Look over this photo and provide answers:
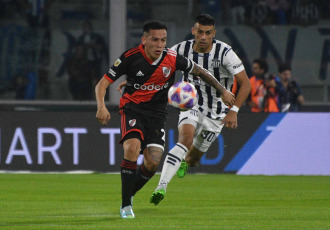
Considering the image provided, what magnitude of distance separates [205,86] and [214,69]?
0.83ft

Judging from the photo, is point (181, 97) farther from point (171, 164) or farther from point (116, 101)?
point (116, 101)

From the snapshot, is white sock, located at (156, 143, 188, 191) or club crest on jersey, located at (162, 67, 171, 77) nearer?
club crest on jersey, located at (162, 67, 171, 77)

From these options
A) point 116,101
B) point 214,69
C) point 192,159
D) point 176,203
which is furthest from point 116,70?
point 116,101

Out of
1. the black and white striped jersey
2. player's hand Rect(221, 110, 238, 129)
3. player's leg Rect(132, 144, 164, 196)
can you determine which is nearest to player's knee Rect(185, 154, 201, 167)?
the black and white striped jersey

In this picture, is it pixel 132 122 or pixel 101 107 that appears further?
pixel 132 122

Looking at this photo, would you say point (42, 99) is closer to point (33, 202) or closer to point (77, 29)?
point (77, 29)

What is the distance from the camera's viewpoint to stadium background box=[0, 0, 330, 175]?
1291 cm

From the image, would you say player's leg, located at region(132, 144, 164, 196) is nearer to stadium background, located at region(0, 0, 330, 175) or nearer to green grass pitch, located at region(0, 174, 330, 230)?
green grass pitch, located at region(0, 174, 330, 230)

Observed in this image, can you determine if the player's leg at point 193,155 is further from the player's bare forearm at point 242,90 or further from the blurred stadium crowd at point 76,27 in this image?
the blurred stadium crowd at point 76,27

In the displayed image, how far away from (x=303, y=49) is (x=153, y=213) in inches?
386

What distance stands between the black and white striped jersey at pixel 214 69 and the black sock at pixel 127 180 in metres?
2.08

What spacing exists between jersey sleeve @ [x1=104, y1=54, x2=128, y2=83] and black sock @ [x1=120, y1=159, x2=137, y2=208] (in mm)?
776

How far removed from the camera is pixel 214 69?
9344 millimetres

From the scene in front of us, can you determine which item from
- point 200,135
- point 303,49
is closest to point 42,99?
point 303,49
